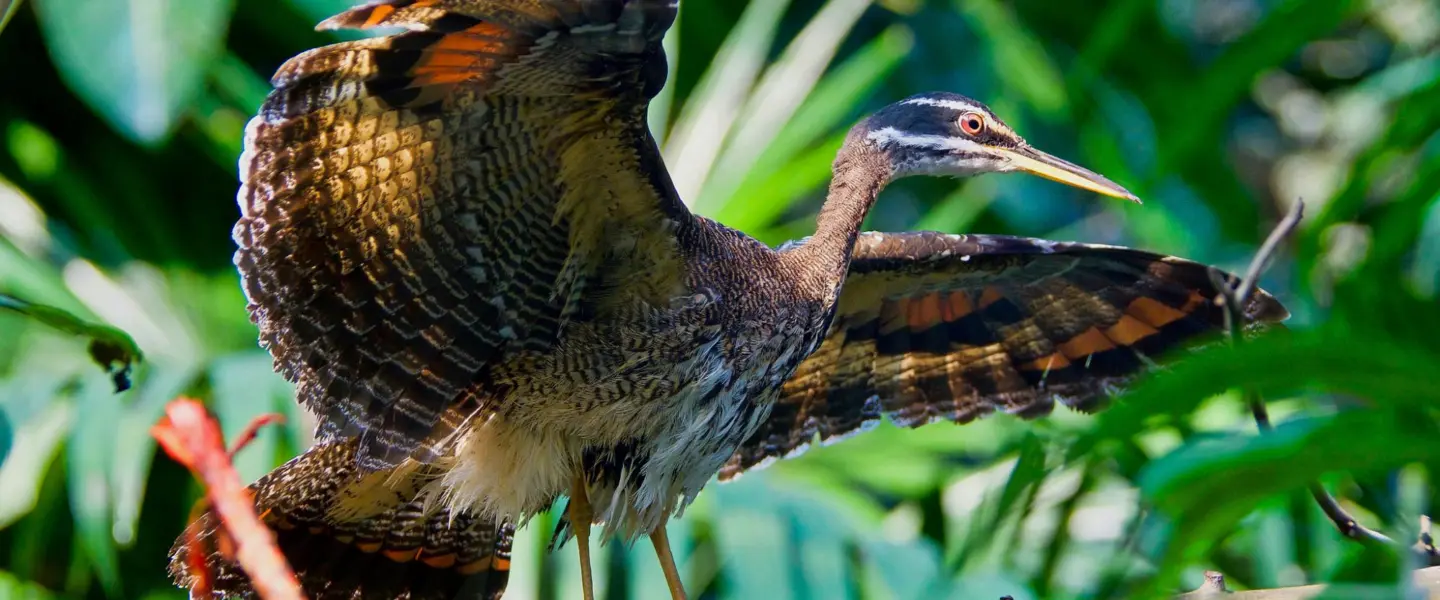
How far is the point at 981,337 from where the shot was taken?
4004 mm

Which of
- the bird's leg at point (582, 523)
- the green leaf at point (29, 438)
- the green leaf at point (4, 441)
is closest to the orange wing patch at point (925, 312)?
the bird's leg at point (582, 523)

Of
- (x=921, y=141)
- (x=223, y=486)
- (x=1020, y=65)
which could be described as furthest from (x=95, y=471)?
(x=1020, y=65)

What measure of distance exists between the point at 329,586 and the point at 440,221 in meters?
1.20

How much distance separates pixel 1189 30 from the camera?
6984mm

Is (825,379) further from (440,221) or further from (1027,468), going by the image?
(1027,468)

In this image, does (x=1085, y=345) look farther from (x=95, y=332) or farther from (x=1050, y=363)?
(x=95, y=332)

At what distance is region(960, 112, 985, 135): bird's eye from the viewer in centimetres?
359

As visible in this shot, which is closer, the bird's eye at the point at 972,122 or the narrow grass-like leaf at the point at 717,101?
the bird's eye at the point at 972,122

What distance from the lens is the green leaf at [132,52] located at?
368 cm

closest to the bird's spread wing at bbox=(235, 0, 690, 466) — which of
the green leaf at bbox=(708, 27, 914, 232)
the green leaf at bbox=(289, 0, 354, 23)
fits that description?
the green leaf at bbox=(289, 0, 354, 23)

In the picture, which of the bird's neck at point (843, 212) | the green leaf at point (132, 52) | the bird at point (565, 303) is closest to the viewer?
the bird at point (565, 303)

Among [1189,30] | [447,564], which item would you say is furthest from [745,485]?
[1189,30]

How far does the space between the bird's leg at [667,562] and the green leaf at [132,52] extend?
5.15ft

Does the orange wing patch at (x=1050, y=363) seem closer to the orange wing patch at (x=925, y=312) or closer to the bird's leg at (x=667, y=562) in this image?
the orange wing patch at (x=925, y=312)
